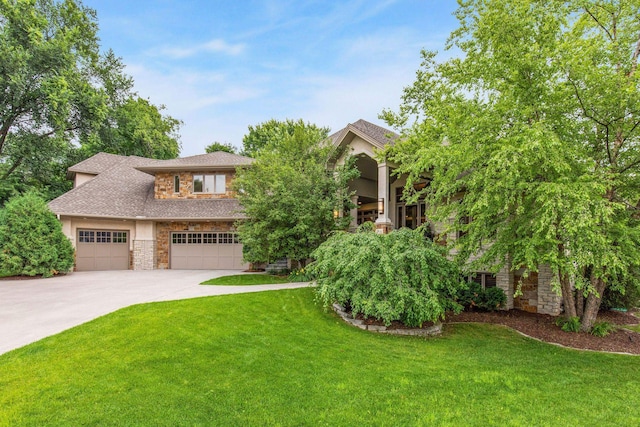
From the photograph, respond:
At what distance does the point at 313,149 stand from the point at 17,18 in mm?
17024

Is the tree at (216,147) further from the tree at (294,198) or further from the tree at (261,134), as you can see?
the tree at (294,198)

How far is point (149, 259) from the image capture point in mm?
17547

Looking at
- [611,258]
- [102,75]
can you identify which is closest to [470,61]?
[611,258]

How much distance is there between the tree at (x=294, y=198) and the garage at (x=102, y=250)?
8335mm

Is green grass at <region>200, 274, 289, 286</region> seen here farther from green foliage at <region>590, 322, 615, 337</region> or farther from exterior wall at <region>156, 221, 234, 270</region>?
green foliage at <region>590, 322, 615, 337</region>

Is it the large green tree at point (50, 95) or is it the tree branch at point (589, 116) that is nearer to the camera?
the tree branch at point (589, 116)

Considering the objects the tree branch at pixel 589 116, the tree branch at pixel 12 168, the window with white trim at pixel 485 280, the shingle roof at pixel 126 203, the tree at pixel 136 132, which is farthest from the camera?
the tree at pixel 136 132

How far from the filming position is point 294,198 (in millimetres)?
12633

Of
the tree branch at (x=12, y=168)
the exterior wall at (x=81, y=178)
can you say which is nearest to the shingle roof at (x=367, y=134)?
the exterior wall at (x=81, y=178)

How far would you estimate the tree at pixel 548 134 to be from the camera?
5.50 metres

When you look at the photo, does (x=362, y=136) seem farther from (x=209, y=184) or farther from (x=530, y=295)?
(x=209, y=184)

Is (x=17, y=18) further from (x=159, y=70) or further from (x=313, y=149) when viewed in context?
(x=313, y=149)

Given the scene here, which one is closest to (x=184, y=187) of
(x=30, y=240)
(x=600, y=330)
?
(x=30, y=240)

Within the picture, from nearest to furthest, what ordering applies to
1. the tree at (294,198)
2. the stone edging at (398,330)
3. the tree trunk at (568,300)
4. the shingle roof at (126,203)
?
the stone edging at (398,330), the tree trunk at (568,300), the tree at (294,198), the shingle roof at (126,203)
